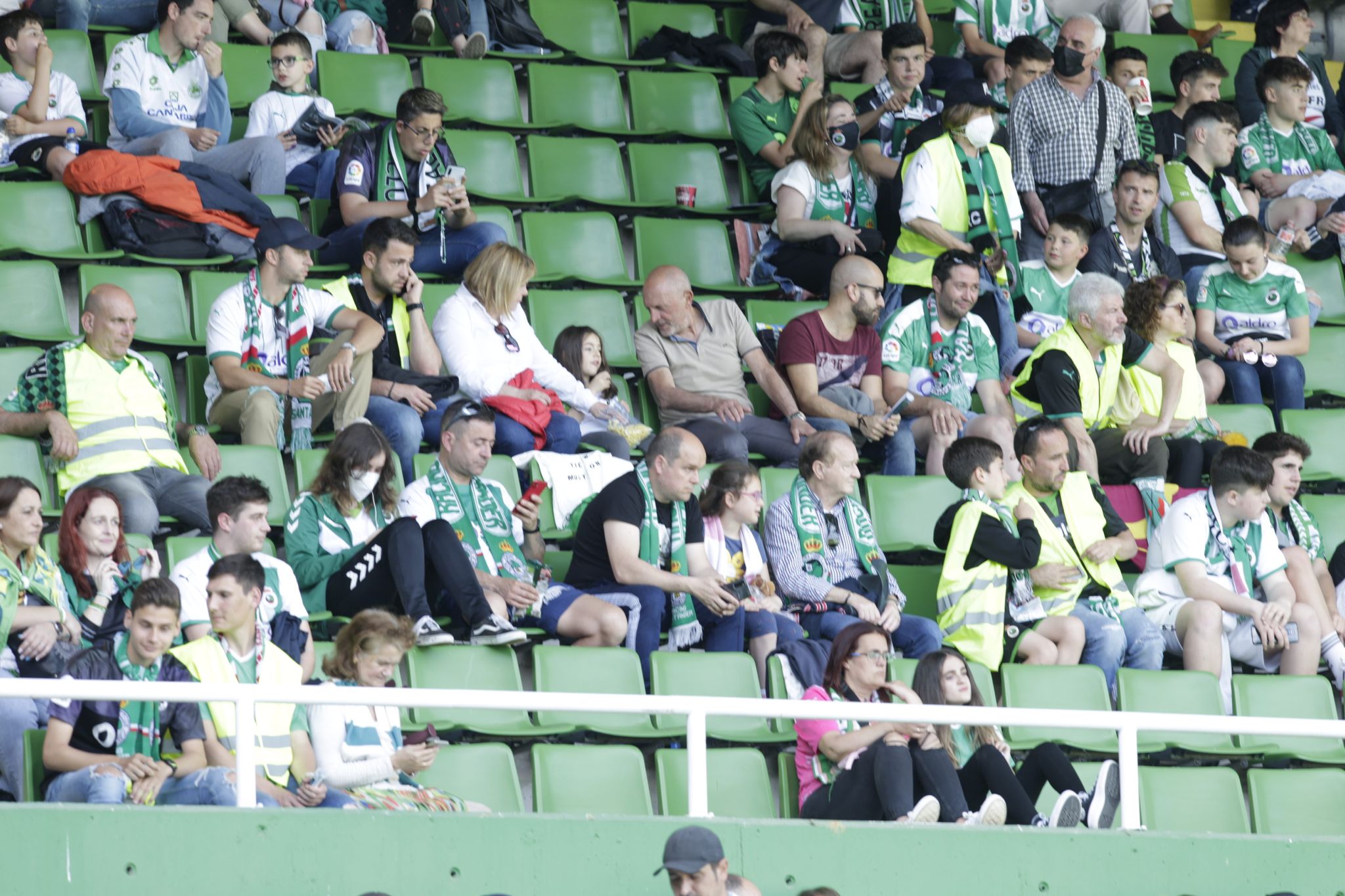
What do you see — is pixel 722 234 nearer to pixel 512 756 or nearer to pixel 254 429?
pixel 254 429

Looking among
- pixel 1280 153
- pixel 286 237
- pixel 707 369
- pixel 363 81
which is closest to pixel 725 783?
pixel 707 369

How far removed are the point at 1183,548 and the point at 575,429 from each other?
2.10 m

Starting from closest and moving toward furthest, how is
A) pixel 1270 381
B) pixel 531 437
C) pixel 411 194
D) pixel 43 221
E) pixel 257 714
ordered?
1. pixel 257 714
2. pixel 531 437
3. pixel 43 221
4. pixel 411 194
5. pixel 1270 381

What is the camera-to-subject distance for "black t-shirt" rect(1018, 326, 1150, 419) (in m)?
7.64

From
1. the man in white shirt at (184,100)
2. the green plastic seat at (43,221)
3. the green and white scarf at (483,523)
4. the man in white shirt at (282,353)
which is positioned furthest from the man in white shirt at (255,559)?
the man in white shirt at (184,100)

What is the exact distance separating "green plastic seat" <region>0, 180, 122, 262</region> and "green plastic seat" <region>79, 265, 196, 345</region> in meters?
0.17

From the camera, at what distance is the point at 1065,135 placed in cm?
904

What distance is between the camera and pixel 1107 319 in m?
7.80

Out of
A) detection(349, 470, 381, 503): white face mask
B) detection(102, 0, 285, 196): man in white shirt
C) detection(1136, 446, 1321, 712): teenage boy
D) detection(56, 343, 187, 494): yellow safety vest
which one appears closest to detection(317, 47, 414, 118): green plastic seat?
detection(102, 0, 285, 196): man in white shirt

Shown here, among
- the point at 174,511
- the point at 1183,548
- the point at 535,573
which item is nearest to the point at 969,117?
the point at 1183,548

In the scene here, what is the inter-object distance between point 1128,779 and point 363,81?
5053mm

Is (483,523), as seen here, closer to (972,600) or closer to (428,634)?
(428,634)

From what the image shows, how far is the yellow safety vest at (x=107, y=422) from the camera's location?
21.8ft

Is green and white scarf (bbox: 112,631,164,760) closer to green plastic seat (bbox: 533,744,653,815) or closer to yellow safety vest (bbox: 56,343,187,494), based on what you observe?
green plastic seat (bbox: 533,744,653,815)
